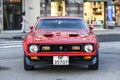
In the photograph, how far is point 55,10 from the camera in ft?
119

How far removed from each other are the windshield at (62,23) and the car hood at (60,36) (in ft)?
1.25

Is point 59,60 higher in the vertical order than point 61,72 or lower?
higher

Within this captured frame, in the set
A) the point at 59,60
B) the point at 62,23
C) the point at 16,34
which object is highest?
the point at 62,23

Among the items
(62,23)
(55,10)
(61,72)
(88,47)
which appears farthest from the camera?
(55,10)

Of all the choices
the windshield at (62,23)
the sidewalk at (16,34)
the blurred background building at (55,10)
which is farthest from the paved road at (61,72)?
the blurred background building at (55,10)

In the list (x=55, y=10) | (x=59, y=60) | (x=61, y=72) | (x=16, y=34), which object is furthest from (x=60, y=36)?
(x=55, y=10)

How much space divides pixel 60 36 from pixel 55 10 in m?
25.4

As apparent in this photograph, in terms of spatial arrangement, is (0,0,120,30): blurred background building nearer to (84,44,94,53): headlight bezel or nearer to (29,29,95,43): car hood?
(29,29,95,43): car hood

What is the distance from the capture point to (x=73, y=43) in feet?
34.9

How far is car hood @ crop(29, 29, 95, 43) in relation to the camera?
35.3 feet

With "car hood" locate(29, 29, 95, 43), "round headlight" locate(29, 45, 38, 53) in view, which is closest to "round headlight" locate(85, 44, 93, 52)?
"car hood" locate(29, 29, 95, 43)

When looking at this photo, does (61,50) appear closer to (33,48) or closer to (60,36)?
(60,36)

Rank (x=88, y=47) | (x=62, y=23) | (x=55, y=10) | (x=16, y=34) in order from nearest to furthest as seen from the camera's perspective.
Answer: (x=88, y=47)
(x=62, y=23)
(x=16, y=34)
(x=55, y=10)

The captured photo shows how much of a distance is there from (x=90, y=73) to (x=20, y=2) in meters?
24.8
